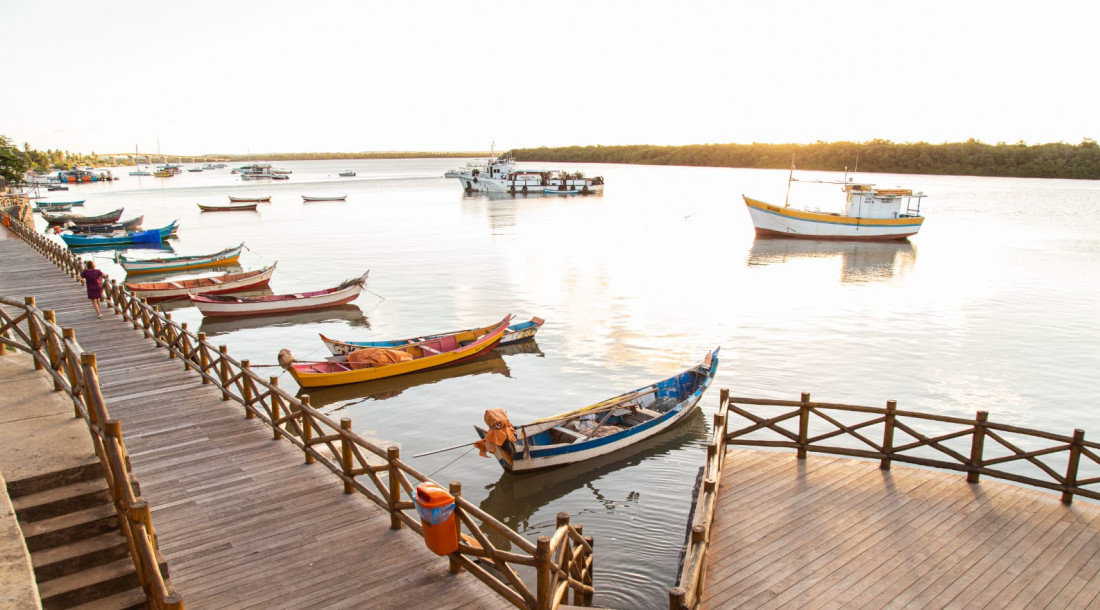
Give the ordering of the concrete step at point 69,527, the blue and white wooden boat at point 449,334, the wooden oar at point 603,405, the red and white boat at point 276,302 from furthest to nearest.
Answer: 1. the red and white boat at point 276,302
2. the blue and white wooden boat at point 449,334
3. the wooden oar at point 603,405
4. the concrete step at point 69,527

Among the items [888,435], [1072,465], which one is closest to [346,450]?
[888,435]

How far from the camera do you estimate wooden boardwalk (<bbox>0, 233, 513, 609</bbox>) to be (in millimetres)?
7543

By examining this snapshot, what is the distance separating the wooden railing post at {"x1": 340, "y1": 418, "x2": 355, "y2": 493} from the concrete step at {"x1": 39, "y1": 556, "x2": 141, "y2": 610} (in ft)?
9.55

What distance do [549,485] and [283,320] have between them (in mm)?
20323

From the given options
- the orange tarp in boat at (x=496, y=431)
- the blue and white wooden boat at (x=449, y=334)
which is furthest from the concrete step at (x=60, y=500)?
the blue and white wooden boat at (x=449, y=334)

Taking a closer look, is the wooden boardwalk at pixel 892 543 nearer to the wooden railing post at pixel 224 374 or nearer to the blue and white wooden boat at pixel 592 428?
the blue and white wooden boat at pixel 592 428

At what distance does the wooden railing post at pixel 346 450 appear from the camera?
9.41 metres

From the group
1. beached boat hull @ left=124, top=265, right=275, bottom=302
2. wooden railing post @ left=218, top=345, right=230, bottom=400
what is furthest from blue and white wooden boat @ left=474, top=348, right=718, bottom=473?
beached boat hull @ left=124, top=265, right=275, bottom=302

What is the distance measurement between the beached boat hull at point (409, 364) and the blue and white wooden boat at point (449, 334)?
36cm

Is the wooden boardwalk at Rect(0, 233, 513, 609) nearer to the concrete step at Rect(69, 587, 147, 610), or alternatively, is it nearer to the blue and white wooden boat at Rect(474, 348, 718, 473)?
the concrete step at Rect(69, 587, 147, 610)

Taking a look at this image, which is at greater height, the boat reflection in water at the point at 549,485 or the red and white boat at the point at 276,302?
the red and white boat at the point at 276,302

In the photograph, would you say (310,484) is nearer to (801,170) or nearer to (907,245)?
(907,245)

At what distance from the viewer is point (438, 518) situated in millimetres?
7289

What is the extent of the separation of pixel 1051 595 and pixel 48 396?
13.9 m
